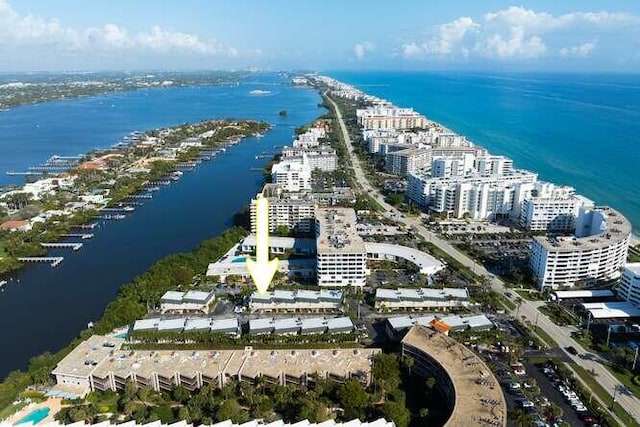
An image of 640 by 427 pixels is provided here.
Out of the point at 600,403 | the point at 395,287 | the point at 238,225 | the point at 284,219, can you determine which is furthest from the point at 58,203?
the point at 600,403

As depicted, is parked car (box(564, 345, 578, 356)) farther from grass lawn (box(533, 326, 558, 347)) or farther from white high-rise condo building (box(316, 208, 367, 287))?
white high-rise condo building (box(316, 208, 367, 287))

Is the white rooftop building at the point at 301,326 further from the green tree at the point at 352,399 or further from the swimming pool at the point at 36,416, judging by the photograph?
the swimming pool at the point at 36,416

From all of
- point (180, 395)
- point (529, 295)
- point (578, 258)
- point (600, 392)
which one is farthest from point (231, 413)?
point (578, 258)

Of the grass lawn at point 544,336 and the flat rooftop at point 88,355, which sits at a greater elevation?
the flat rooftop at point 88,355

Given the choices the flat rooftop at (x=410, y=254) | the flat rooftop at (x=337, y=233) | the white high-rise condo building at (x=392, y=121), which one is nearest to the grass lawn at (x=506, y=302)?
the flat rooftop at (x=410, y=254)

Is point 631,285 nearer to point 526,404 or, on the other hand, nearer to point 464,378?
point 526,404

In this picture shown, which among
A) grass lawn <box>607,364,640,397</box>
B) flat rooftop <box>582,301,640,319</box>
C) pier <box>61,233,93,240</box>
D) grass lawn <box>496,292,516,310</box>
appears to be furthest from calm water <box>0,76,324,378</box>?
flat rooftop <box>582,301,640,319</box>

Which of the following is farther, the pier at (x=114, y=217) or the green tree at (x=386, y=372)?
the pier at (x=114, y=217)
